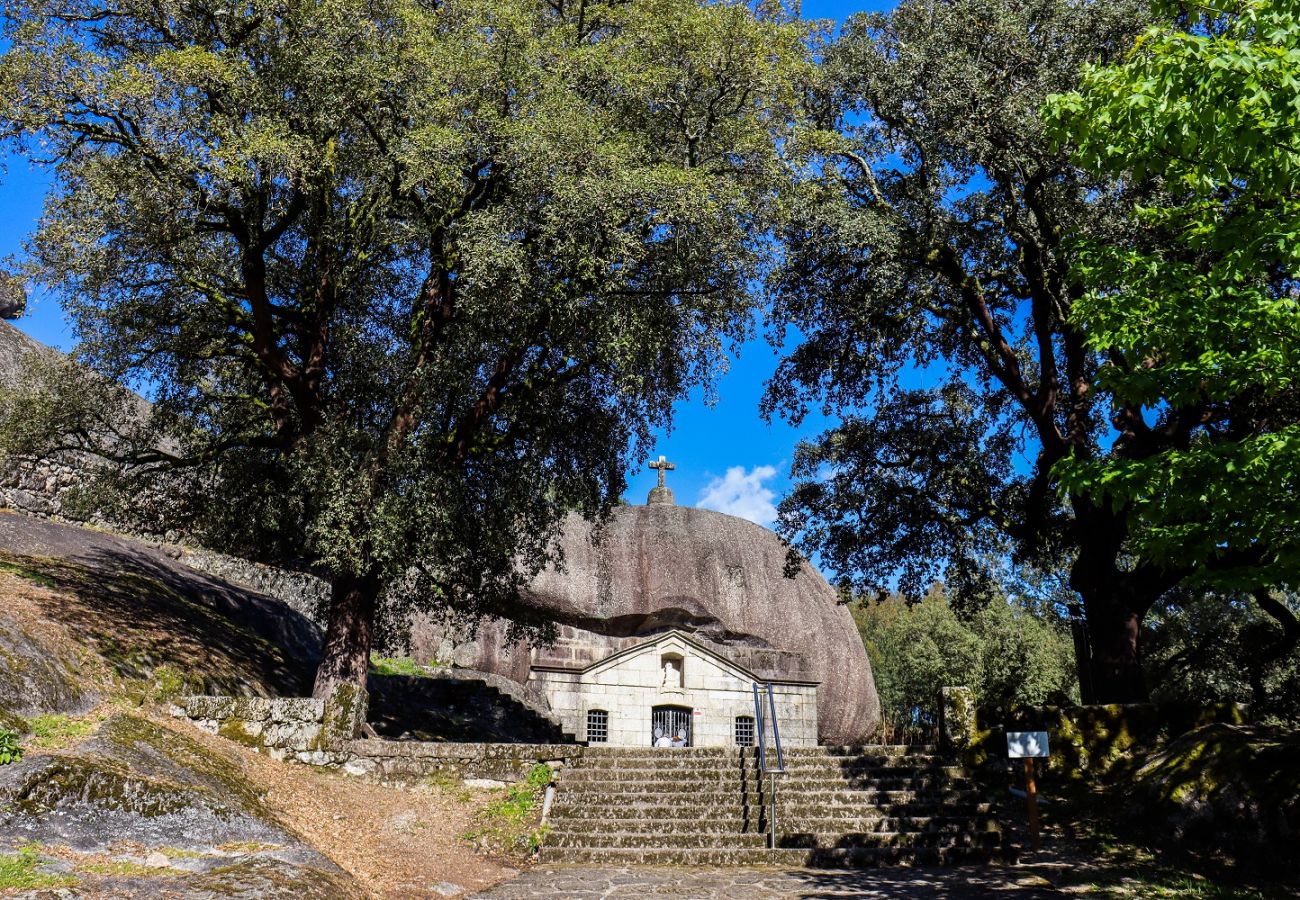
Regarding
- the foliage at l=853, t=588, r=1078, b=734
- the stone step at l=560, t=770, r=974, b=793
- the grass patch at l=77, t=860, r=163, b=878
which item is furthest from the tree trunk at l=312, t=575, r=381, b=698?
the foliage at l=853, t=588, r=1078, b=734

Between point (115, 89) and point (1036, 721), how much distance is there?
56.3 ft

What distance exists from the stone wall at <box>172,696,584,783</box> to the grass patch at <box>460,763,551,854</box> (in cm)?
21

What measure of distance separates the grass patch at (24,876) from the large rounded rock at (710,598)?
25157 millimetres

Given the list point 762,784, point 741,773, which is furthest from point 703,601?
point 762,784

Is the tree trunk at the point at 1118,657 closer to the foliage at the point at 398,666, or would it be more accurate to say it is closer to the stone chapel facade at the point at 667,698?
the stone chapel facade at the point at 667,698

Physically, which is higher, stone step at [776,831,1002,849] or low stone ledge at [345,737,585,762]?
low stone ledge at [345,737,585,762]

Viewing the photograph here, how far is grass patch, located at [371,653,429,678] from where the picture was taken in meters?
24.0

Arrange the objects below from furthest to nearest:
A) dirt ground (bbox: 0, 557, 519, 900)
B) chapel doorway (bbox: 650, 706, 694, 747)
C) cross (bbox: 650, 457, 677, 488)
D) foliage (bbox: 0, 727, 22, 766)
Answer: cross (bbox: 650, 457, 677, 488), chapel doorway (bbox: 650, 706, 694, 747), dirt ground (bbox: 0, 557, 519, 900), foliage (bbox: 0, 727, 22, 766)

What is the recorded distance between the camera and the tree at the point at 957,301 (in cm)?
1470

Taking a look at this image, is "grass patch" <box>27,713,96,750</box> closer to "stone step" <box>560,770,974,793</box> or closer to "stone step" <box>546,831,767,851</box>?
"stone step" <box>546,831,767,851</box>

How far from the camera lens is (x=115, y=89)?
11852mm

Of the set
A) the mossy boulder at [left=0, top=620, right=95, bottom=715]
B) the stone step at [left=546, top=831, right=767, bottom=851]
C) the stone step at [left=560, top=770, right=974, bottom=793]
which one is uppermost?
the mossy boulder at [left=0, top=620, right=95, bottom=715]

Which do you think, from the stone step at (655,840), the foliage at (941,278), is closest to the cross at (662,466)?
the foliage at (941,278)

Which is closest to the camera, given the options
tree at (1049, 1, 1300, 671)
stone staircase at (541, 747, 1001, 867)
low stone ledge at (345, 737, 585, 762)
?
tree at (1049, 1, 1300, 671)
